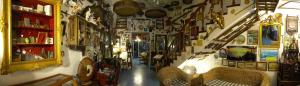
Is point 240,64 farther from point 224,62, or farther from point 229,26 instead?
point 229,26

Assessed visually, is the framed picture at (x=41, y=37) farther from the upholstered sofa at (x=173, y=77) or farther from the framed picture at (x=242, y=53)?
the framed picture at (x=242, y=53)

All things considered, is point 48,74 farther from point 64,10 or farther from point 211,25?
point 211,25

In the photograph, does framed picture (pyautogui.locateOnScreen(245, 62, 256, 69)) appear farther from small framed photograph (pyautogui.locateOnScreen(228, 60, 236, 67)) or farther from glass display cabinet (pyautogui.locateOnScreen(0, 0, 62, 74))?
glass display cabinet (pyautogui.locateOnScreen(0, 0, 62, 74))

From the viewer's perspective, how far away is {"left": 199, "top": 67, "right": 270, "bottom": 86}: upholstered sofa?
401 cm

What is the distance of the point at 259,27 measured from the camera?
4367 millimetres

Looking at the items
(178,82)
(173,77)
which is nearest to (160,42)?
(173,77)

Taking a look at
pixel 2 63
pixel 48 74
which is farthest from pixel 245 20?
pixel 2 63

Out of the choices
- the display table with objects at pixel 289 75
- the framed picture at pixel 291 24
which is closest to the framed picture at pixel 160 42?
Result: the framed picture at pixel 291 24

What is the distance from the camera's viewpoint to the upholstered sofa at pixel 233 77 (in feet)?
13.2

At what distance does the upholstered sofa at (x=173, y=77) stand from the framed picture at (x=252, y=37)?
141 centimetres

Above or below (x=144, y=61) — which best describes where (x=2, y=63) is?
above

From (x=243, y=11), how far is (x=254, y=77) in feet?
4.32

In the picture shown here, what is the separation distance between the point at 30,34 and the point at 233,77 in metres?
3.66

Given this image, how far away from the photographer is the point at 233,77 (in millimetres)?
4430
